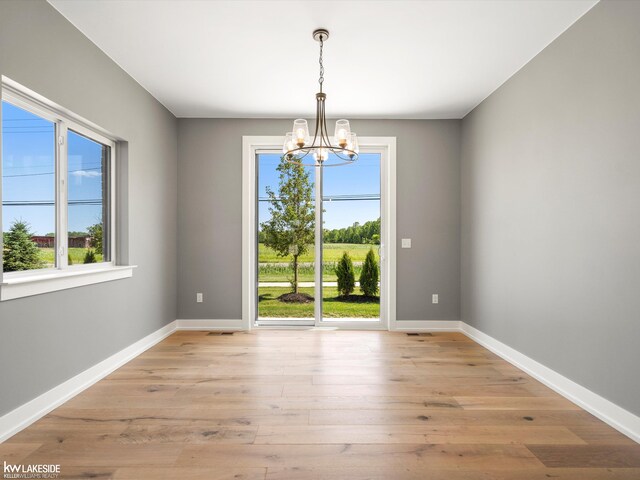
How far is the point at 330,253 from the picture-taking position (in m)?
4.82

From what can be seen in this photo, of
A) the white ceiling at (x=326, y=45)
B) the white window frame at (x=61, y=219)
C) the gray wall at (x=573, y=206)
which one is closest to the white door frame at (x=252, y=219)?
the white ceiling at (x=326, y=45)

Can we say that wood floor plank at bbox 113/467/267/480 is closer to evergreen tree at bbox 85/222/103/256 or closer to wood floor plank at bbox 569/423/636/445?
wood floor plank at bbox 569/423/636/445

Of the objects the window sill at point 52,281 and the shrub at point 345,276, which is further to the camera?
the shrub at point 345,276

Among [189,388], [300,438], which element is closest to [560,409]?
[300,438]

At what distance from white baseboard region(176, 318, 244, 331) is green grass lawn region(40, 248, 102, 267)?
5.35 ft

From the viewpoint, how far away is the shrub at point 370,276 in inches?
→ 191

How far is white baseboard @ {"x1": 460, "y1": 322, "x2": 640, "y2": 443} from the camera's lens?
7.12 ft

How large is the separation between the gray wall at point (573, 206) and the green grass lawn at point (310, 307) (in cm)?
151

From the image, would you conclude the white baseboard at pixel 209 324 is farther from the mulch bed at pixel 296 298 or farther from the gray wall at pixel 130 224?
the mulch bed at pixel 296 298

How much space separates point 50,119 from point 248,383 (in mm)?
2403

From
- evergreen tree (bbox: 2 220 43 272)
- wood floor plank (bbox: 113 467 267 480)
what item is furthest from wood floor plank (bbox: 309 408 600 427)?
evergreen tree (bbox: 2 220 43 272)

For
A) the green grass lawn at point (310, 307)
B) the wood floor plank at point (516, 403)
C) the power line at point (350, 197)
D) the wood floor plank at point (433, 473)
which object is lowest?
the wood floor plank at point (433, 473)

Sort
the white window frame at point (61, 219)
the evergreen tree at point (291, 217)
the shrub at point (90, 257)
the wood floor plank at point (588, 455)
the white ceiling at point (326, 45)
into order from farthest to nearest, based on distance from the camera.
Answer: the evergreen tree at point (291, 217), the shrub at point (90, 257), the white ceiling at point (326, 45), the white window frame at point (61, 219), the wood floor plank at point (588, 455)

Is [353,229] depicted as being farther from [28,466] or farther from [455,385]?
[28,466]
